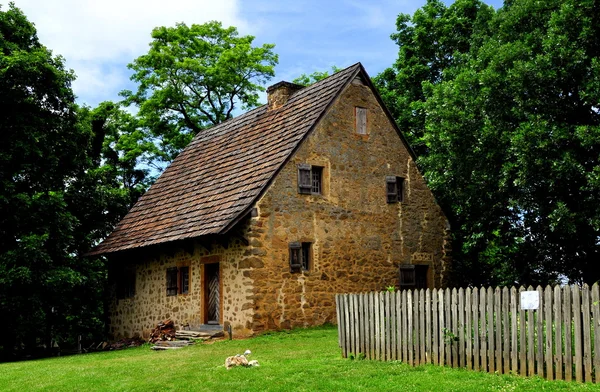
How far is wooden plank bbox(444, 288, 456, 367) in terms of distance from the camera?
1155 centimetres

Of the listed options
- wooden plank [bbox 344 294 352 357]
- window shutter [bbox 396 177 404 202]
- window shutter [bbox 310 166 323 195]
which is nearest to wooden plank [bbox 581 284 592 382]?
wooden plank [bbox 344 294 352 357]

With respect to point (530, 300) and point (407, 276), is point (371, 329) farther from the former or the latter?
point (407, 276)

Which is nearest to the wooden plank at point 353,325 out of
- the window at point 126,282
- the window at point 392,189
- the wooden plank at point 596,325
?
the wooden plank at point 596,325

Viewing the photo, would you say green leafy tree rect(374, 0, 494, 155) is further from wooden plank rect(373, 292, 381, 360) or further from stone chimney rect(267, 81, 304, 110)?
wooden plank rect(373, 292, 381, 360)

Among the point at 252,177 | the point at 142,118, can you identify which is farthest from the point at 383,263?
the point at 142,118

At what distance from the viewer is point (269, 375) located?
12.0 metres

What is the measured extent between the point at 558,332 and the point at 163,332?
15.1 meters

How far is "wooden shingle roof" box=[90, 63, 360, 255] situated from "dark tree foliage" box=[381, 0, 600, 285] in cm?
428

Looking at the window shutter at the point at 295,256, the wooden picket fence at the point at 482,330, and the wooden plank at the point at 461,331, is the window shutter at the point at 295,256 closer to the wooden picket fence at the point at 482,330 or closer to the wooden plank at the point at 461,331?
the wooden picket fence at the point at 482,330

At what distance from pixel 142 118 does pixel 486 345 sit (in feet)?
90.5

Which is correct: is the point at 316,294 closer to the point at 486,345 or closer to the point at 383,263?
the point at 383,263

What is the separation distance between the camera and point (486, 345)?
10977 mm

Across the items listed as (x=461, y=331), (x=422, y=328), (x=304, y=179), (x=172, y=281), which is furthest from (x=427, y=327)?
(x=172, y=281)

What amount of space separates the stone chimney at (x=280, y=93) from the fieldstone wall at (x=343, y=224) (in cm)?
327
